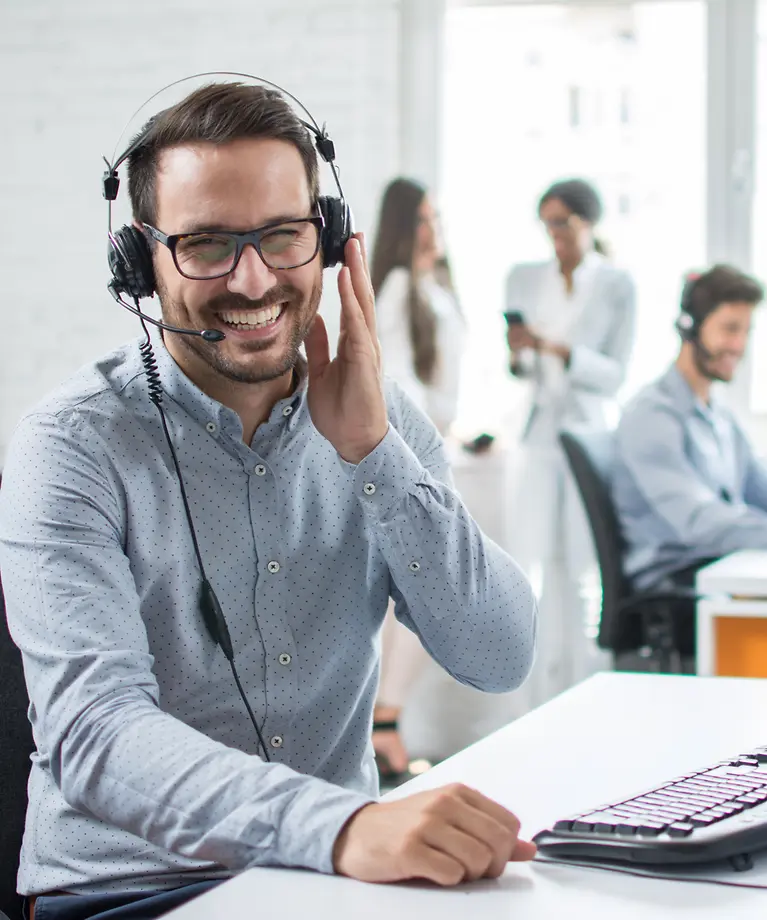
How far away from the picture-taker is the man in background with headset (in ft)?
3.76

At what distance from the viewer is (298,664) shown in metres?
1.29

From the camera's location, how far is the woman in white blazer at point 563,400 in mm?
3807

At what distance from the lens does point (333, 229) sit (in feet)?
4.57

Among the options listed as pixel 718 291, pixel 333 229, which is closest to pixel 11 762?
pixel 333 229

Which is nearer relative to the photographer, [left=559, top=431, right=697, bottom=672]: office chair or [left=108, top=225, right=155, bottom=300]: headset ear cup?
[left=108, top=225, right=155, bottom=300]: headset ear cup

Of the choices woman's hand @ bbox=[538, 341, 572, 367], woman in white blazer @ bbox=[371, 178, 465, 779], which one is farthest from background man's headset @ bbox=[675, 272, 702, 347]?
woman in white blazer @ bbox=[371, 178, 465, 779]

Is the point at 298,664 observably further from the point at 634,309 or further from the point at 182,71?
the point at 182,71

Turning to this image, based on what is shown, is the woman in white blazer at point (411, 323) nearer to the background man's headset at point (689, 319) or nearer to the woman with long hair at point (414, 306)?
the woman with long hair at point (414, 306)

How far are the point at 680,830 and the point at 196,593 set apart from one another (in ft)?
1.82

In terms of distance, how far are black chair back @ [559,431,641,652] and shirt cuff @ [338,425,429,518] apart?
177 cm

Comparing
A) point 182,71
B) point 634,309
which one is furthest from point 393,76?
point 634,309

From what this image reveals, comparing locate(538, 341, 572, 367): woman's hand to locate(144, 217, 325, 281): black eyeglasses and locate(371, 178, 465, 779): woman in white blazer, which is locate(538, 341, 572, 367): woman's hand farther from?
locate(144, 217, 325, 281): black eyeglasses

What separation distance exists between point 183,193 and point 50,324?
307 centimetres

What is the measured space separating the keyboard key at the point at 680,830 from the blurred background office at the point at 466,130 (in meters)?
3.09
